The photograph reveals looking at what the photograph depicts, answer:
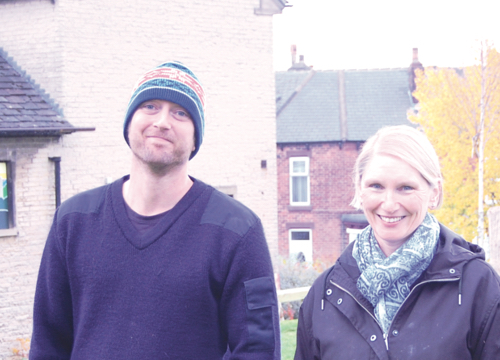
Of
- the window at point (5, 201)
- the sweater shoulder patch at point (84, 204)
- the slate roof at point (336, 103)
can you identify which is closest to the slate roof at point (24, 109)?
the window at point (5, 201)

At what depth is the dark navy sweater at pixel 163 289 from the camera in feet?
7.89

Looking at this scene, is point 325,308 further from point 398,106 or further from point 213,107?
point 398,106

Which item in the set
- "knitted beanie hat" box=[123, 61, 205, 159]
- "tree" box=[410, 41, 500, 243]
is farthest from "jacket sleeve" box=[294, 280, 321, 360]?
"tree" box=[410, 41, 500, 243]

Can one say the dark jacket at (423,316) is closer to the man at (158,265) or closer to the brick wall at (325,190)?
the man at (158,265)

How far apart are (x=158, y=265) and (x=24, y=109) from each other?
1197 cm

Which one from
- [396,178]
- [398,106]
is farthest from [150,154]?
[398,106]

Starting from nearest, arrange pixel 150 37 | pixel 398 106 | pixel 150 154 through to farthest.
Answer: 1. pixel 150 154
2. pixel 150 37
3. pixel 398 106

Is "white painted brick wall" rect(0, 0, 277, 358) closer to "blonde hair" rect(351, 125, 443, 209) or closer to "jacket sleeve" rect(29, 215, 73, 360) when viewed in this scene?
"jacket sleeve" rect(29, 215, 73, 360)

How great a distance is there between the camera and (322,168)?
2783 cm

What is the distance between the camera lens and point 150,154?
8.24 ft

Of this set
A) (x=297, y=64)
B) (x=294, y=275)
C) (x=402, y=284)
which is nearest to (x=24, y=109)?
(x=294, y=275)

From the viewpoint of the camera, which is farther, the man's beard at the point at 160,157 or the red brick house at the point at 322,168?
the red brick house at the point at 322,168

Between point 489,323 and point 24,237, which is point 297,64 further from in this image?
point 489,323

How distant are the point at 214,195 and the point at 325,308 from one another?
72cm
